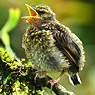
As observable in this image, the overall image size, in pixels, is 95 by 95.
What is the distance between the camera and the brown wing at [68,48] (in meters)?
3.16

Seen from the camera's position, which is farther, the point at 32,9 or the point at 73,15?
the point at 73,15

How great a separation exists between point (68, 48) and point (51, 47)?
0.23 m

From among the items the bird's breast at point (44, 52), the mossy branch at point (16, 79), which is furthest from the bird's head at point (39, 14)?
the mossy branch at point (16, 79)

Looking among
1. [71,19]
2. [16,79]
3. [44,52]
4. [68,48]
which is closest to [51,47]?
[44,52]

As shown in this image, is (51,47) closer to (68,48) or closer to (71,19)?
(68,48)

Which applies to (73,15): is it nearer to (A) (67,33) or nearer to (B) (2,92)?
(A) (67,33)

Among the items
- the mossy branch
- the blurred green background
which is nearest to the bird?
the mossy branch

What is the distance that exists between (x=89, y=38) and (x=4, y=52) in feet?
Answer: 12.0

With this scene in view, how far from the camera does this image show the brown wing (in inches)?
125

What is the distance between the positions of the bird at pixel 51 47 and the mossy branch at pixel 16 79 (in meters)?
0.20

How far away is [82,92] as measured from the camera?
5.43 meters

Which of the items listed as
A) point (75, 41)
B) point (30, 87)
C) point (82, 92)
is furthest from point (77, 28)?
point (30, 87)

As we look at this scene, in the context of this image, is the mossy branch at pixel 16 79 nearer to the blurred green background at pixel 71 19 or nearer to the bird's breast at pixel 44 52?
the bird's breast at pixel 44 52

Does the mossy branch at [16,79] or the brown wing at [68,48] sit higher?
the brown wing at [68,48]
